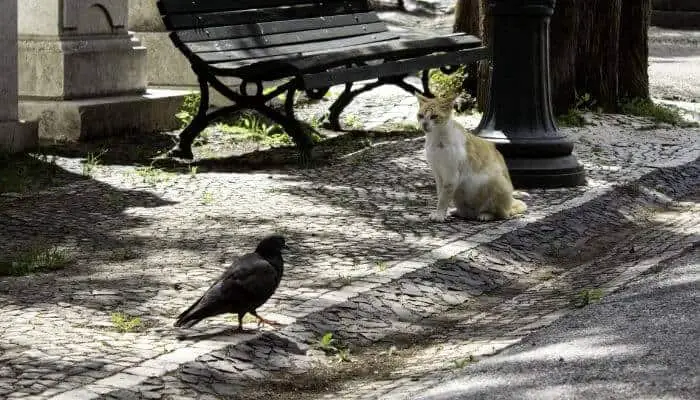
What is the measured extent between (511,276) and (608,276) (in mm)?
530

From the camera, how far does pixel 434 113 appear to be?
30.0 ft

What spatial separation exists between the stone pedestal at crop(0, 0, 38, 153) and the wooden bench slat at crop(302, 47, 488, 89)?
2.21 m

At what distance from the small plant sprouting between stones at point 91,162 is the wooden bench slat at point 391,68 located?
1.63m

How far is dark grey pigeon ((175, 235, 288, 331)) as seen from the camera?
20.6ft

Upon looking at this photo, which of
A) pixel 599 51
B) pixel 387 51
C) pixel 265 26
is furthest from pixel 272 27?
pixel 599 51

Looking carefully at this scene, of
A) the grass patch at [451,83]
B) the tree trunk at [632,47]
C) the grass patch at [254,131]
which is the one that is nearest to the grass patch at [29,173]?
the grass patch at [254,131]

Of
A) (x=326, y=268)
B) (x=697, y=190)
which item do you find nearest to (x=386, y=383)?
(x=326, y=268)

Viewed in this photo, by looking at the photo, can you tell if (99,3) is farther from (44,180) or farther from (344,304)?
(344,304)

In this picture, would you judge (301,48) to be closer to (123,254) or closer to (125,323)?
(123,254)

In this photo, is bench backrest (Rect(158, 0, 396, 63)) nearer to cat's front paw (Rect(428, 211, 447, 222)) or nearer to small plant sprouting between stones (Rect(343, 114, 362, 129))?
small plant sprouting between stones (Rect(343, 114, 362, 129))

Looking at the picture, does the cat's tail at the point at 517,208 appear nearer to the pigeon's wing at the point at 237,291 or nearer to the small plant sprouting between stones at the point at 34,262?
the small plant sprouting between stones at the point at 34,262

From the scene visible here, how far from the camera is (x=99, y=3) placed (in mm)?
12297

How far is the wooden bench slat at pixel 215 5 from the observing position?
11.4 meters

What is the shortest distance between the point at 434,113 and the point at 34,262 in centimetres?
268
